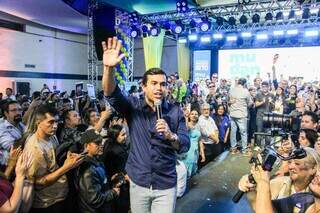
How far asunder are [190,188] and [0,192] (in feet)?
9.55

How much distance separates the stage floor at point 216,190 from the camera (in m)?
3.70

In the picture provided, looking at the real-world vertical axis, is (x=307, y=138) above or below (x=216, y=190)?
above

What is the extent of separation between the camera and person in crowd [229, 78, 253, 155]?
6.46 metres

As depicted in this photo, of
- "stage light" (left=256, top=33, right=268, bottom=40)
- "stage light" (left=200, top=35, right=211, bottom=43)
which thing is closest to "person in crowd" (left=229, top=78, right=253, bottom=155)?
"stage light" (left=256, top=33, right=268, bottom=40)

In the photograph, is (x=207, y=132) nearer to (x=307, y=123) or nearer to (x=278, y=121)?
(x=307, y=123)

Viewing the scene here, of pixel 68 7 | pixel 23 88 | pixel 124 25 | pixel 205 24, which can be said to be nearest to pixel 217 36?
pixel 205 24

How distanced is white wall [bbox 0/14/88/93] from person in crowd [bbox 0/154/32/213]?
11184 millimetres

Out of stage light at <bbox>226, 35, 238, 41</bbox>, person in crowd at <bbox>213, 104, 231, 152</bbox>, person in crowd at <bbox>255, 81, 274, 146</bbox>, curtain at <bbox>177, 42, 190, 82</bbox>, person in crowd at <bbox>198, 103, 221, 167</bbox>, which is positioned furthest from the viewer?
curtain at <bbox>177, 42, 190, 82</bbox>

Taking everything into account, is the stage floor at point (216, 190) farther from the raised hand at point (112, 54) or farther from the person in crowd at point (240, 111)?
the raised hand at point (112, 54)

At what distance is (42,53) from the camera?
45.8ft

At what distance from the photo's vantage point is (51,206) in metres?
2.35

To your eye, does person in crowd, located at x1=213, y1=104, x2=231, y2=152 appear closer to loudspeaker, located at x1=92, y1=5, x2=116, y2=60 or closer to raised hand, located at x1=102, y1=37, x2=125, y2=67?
loudspeaker, located at x1=92, y1=5, x2=116, y2=60

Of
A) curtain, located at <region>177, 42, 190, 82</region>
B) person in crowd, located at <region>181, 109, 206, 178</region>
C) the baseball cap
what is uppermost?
curtain, located at <region>177, 42, 190, 82</region>

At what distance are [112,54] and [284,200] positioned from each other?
1.30 m
